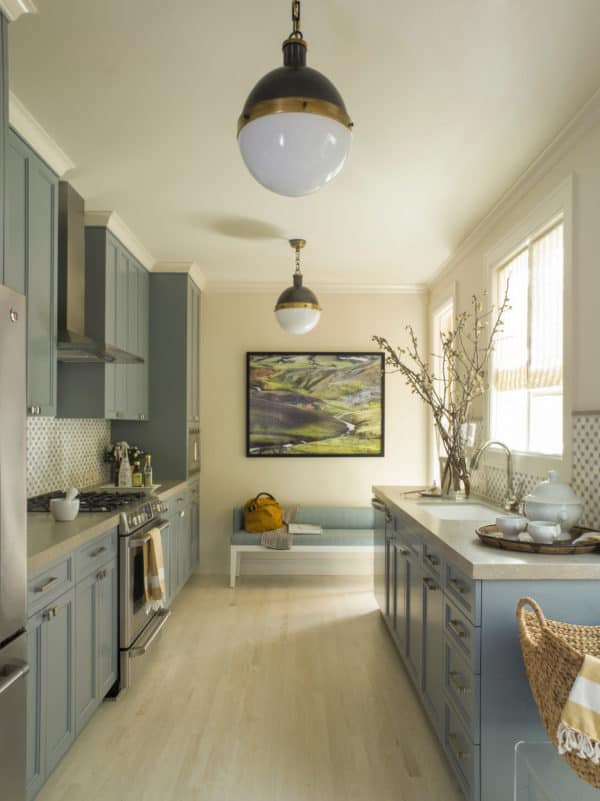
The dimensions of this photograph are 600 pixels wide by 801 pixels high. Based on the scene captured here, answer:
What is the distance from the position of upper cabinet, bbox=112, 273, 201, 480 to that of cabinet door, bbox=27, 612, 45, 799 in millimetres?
2933

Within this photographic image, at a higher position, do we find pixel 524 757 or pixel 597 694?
pixel 597 694

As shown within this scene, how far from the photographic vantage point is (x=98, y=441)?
15.9ft

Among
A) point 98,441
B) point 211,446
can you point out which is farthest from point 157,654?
point 211,446

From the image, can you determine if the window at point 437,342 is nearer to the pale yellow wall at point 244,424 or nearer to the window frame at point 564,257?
the pale yellow wall at point 244,424

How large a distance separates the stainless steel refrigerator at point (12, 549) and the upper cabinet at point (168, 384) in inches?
133

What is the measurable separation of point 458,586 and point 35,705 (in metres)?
1.56

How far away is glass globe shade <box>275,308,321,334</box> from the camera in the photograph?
15.1 ft

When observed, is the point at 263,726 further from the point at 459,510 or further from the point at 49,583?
the point at 459,510

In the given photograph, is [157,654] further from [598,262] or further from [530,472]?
[598,262]

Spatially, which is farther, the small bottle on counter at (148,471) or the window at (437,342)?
the window at (437,342)

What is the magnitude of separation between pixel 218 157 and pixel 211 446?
3.33 m

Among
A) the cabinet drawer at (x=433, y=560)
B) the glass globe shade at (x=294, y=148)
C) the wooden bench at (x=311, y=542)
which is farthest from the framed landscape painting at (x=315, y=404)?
the glass globe shade at (x=294, y=148)

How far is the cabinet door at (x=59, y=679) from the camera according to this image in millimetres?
2311

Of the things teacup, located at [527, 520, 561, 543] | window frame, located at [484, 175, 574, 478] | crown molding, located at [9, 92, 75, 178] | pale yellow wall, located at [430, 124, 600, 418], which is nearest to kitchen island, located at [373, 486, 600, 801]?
teacup, located at [527, 520, 561, 543]
